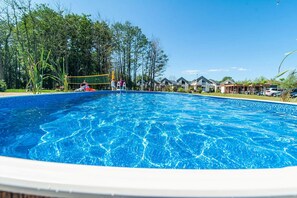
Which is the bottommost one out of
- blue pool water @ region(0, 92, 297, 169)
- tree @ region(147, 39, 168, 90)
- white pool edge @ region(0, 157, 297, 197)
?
blue pool water @ region(0, 92, 297, 169)

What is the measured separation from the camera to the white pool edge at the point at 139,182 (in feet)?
2.41

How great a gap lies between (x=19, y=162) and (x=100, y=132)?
304 centimetres

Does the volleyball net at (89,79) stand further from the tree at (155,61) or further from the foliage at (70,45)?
the tree at (155,61)

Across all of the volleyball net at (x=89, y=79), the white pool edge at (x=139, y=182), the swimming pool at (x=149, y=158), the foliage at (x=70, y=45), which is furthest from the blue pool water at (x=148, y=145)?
the volleyball net at (x=89, y=79)

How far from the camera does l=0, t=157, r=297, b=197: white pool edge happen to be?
0.73 meters

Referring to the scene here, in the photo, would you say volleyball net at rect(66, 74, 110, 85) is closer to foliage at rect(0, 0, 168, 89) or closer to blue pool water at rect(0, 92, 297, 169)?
foliage at rect(0, 0, 168, 89)

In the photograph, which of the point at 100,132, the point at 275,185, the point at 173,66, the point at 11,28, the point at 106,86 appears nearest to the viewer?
the point at 275,185

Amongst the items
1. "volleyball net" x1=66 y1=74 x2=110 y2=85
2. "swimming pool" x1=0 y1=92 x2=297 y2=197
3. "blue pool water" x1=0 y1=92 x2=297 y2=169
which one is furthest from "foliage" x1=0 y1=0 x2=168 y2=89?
"swimming pool" x1=0 y1=92 x2=297 y2=197

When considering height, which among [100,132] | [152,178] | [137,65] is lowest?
[100,132]

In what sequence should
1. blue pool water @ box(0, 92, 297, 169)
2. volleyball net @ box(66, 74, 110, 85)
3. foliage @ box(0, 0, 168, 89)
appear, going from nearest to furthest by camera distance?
1. blue pool water @ box(0, 92, 297, 169)
2. volleyball net @ box(66, 74, 110, 85)
3. foliage @ box(0, 0, 168, 89)

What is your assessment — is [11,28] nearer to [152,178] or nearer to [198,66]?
[152,178]

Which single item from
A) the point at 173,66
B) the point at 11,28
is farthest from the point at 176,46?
the point at 11,28

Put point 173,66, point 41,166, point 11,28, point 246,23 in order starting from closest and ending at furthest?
point 41,166, point 246,23, point 11,28, point 173,66

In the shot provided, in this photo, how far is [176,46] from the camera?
31.8 m
